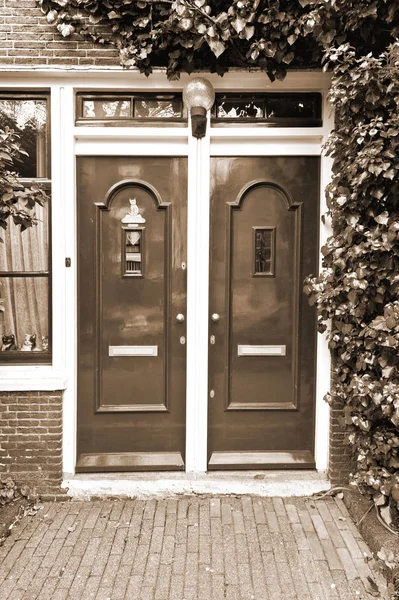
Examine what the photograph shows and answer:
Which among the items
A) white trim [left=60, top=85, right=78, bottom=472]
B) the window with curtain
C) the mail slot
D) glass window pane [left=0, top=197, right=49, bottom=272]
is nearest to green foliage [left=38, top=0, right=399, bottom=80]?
white trim [left=60, top=85, right=78, bottom=472]

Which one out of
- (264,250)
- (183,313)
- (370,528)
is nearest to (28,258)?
(183,313)

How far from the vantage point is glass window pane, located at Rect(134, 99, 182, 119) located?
4.39 meters

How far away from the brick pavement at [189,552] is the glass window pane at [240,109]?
304cm

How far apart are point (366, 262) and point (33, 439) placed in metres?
2.85

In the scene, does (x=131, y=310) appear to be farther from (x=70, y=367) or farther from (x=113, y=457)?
(x=113, y=457)

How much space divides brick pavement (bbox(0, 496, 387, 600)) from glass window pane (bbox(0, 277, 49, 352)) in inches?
50.9

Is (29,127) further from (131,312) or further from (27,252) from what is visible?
(131,312)

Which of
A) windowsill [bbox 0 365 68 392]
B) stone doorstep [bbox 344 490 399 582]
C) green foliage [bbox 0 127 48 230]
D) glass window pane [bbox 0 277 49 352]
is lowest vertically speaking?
stone doorstep [bbox 344 490 399 582]

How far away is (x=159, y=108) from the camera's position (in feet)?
14.5

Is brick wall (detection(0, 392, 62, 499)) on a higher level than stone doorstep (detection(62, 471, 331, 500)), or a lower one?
higher

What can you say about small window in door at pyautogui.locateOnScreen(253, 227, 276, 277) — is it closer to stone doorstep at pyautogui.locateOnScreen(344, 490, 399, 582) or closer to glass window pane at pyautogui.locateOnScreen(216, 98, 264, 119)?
glass window pane at pyautogui.locateOnScreen(216, 98, 264, 119)

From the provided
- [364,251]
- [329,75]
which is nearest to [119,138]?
[329,75]

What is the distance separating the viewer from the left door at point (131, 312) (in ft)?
14.5

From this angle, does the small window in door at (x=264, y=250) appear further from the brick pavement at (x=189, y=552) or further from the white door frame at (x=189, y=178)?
the brick pavement at (x=189, y=552)
